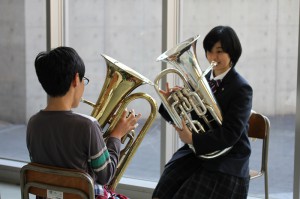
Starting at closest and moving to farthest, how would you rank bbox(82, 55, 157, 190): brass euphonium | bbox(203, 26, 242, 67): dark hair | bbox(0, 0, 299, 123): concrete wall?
bbox(82, 55, 157, 190): brass euphonium → bbox(203, 26, 242, 67): dark hair → bbox(0, 0, 299, 123): concrete wall

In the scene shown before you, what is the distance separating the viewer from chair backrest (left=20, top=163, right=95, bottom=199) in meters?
1.95

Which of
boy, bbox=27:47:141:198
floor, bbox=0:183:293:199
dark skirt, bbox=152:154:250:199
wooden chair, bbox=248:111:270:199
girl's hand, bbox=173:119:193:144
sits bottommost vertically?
floor, bbox=0:183:293:199

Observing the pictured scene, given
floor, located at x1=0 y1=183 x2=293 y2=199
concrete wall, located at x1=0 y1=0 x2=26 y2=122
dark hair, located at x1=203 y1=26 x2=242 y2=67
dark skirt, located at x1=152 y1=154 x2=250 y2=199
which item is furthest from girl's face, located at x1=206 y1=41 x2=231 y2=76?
concrete wall, located at x1=0 y1=0 x2=26 y2=122

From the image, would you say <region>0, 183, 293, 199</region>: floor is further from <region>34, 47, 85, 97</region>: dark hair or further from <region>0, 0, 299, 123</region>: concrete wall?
<region>34, 47, 85, 97</region>: dark hair

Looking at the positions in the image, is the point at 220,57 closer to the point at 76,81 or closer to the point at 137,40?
the point at 76,81

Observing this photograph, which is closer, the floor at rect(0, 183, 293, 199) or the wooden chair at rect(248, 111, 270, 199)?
the wooden chair at rect(248, 111, 270, 199)

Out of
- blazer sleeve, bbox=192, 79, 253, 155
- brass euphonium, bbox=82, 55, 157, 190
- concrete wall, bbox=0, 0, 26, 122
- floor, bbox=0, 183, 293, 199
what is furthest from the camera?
concrete wall, bbox=0, 0, 26, 122

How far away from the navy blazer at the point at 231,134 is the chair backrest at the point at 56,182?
2.35ft

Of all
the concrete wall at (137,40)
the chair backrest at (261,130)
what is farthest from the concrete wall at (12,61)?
the chair backrest at (261,130)

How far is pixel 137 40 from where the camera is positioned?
155 inches

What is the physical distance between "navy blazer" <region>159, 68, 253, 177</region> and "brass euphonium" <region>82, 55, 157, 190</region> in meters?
0.31

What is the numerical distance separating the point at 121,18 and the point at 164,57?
61.0 inches

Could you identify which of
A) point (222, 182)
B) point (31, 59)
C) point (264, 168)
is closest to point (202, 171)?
point (222, 182)

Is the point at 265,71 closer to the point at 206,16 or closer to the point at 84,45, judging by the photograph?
the point at 206,16
